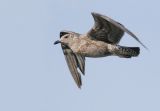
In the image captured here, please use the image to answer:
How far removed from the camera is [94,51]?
87.1 feet

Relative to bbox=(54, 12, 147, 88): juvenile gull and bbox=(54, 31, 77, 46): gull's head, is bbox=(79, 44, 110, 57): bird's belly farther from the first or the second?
bbox=(54, 31, 77, 46): gull's head

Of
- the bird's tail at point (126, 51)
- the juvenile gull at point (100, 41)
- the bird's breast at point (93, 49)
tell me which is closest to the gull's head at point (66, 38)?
the juvenile gull at point (100, 41)

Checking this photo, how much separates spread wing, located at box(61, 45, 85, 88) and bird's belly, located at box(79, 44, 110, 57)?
2245mm

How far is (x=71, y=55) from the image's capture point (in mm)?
29547

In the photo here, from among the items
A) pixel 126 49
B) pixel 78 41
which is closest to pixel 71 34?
pixel 78 41

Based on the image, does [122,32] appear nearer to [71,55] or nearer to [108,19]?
[108,19]

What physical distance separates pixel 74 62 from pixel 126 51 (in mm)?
3952

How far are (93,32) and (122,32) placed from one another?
103 cm

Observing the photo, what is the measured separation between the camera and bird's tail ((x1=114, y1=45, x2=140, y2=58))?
25.6 m

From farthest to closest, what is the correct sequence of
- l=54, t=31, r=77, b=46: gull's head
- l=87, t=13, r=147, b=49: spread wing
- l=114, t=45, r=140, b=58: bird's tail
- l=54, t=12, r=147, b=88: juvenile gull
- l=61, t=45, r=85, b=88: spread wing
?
l=61, t=45, r=85, b=88: spread wing, l=54, t=31, r=77, b=46: gull's head, l=87, t=13, r=147, b=49: spread wing, l=54, t=12, r=147, b=88: juvenile gull, l=114, t=45, r=140, b=58: bird's tail

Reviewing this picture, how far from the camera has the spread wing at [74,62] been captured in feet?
95.3

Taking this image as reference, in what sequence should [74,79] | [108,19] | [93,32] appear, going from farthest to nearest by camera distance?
[74,79], [93,32], [108,19]

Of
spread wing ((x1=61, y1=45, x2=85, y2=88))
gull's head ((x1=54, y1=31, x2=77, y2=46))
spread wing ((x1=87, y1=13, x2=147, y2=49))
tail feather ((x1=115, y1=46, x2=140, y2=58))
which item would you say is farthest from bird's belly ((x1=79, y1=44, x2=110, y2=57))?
spread wing ((x1=61, y1=45, x2=85, y2=88))

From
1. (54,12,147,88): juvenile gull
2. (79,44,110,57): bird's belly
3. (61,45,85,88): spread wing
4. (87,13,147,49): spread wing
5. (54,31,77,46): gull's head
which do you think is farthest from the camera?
(61,45,85,88): spread wing
